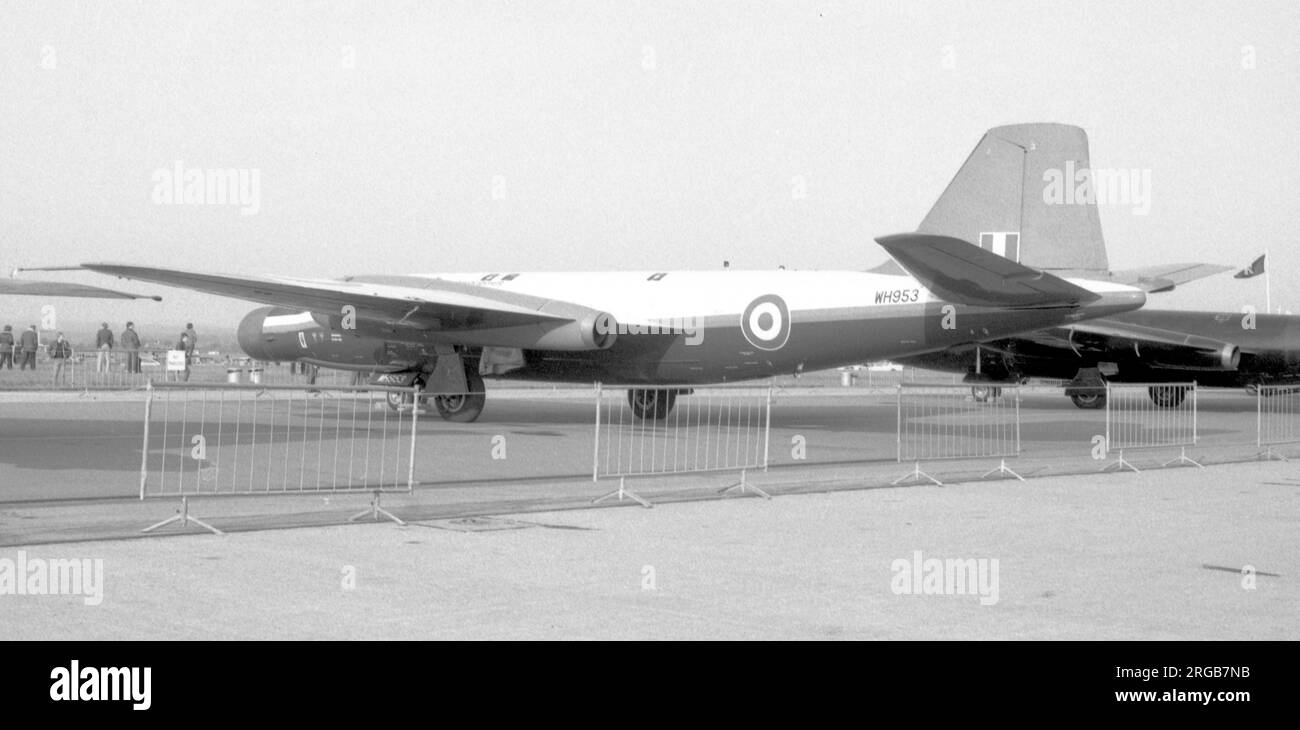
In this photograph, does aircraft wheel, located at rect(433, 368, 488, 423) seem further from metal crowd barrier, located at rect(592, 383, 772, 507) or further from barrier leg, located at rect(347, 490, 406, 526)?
barrier leg, located at rect(347, 490, 406, 526)

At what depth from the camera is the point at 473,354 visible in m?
21.9

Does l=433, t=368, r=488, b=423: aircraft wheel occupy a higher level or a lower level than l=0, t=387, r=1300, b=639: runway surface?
higher

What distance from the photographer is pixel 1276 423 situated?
877 inches

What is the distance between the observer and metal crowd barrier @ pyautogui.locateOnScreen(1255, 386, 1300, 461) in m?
18.8

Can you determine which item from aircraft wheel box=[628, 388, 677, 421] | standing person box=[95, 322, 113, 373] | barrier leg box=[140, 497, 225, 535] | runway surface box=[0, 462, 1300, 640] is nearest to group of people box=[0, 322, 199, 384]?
standing person box=[95, 322, 113, 373]

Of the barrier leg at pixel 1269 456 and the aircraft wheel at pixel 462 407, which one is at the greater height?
the aircraft wheel at pixel 462 407

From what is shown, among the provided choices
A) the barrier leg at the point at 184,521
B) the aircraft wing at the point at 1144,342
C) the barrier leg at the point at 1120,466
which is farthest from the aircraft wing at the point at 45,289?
the aircraft wing at the point at 1144,342

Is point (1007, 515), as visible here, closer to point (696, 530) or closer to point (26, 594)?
point (696, 530)

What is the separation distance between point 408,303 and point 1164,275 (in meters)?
13.5

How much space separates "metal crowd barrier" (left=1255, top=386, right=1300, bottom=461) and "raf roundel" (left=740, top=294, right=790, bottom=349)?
6851 millimetres

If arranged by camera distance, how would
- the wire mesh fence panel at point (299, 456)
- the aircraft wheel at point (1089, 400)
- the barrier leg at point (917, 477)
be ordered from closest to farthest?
the wire mesh fence panel at point (299, 456)
the barrier leg at point (917, 477)
the aircraft wheel at point (1089, 400)

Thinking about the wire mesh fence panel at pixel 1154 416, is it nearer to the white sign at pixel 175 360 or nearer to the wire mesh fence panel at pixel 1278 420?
the wire mesh fence panel at pixel 1278 420

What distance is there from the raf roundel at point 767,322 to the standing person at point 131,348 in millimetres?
20064

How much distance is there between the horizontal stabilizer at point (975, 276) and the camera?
16062mm
